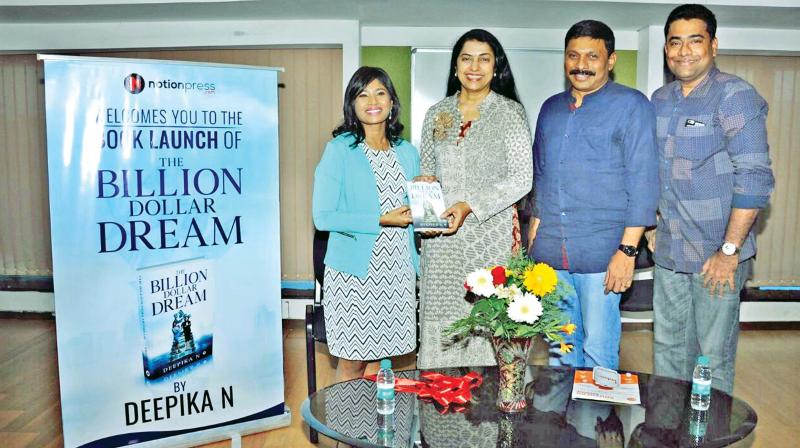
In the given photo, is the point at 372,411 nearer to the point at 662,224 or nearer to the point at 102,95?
the point at 662,224

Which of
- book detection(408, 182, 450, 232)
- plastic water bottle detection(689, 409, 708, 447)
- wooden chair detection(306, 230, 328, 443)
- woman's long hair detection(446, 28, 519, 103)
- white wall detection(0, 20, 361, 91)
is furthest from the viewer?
white wall detection(0, 20, 361, 91)

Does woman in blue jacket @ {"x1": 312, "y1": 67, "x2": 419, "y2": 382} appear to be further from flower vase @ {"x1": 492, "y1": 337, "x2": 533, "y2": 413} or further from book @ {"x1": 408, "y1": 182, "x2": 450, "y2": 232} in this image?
flower vase @ {"x1": 492, "y1": 337, "x2": 533, "y2": 413}

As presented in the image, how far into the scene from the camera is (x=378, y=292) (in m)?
2.83

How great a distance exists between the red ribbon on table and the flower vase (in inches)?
5.0

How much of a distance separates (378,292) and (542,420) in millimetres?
1015

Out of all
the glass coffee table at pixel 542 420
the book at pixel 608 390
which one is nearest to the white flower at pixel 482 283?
the glass coffee table at pixel 542 420

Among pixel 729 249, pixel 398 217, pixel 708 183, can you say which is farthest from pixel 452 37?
pixel 729 249

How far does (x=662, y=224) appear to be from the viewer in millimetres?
2779

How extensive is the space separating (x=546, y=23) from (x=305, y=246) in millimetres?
2349

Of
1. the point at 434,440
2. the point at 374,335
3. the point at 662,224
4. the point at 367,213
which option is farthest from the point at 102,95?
the point at 662,224

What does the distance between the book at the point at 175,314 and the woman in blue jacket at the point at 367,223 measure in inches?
21.6

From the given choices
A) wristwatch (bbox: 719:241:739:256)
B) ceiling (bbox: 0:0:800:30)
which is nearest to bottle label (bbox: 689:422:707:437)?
wristwatch (bbox: 719:241:739:256)

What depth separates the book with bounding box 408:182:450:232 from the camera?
8.34ft

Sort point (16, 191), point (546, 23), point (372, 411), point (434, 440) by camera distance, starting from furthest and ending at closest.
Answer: point (16, 191) < point (546, 23) < point (372, 411) < point (434, 440)
